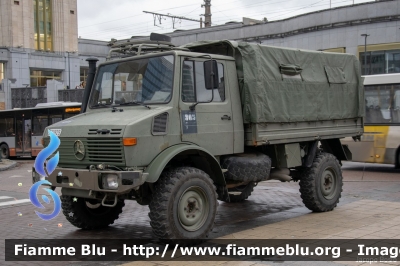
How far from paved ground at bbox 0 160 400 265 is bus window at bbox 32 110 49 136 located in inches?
630

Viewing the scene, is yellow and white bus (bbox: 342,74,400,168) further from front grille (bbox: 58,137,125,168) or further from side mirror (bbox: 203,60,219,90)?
front grille (bbox: 58,137,125,168)

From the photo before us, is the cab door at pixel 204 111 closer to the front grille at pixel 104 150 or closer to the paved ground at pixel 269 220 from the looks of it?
the front grille at pixel 104 150

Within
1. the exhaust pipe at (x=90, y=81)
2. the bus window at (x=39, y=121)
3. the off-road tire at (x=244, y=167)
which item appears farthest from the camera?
the bus window at (x=39, y=121)

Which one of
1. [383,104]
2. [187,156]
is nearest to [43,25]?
[383,104]

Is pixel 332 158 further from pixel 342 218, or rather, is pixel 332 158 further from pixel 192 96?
pixel 192 96

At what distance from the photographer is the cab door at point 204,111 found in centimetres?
788

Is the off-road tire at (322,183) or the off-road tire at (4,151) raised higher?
the off-road tire at (322,183)

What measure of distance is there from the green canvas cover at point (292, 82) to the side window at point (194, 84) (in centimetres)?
80

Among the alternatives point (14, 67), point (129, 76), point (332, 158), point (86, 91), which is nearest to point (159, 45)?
point (129, 76)

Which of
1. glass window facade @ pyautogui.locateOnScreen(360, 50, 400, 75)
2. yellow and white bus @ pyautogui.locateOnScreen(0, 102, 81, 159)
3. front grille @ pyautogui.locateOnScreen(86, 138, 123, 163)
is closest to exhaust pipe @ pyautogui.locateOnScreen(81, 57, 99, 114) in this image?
front grille @ pyautogui.locateOnScreen(86, 138, 123, 163)

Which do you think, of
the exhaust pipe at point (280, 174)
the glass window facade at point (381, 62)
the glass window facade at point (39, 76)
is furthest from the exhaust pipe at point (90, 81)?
the glass window facade at point (39, 76)

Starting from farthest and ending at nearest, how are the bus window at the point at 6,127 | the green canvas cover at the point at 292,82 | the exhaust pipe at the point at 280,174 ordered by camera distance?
the bus window at the point at 6,127, the exhaust pipe at the point at 280,174, the green canvas cover at the point at 292,82

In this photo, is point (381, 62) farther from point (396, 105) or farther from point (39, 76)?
point (39, 76)

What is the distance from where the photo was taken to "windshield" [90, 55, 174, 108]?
7.91 meters
